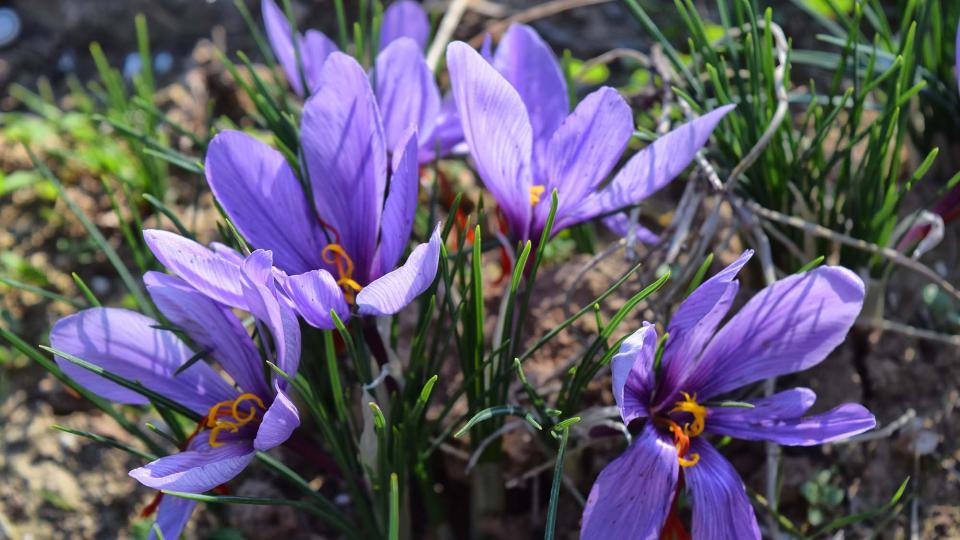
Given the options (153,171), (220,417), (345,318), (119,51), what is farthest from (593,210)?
(119,51)

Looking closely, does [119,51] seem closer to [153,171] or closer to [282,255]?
[153,171]

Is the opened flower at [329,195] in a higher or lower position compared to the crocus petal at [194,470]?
higher

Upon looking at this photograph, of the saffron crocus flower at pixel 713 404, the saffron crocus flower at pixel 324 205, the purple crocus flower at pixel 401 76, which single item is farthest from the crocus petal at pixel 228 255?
the saffron crocus flower at pixel 713 404

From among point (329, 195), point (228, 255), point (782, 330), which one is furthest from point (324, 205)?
point (782, 330)

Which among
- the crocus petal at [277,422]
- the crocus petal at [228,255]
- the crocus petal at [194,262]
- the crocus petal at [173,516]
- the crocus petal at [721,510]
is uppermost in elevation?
the crocus petal at [194,262]

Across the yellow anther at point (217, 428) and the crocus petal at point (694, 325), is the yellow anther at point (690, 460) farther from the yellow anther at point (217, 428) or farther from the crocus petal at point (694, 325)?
the yellow anther at point (217, 428)

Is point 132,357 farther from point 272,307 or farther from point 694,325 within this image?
point 694,325
